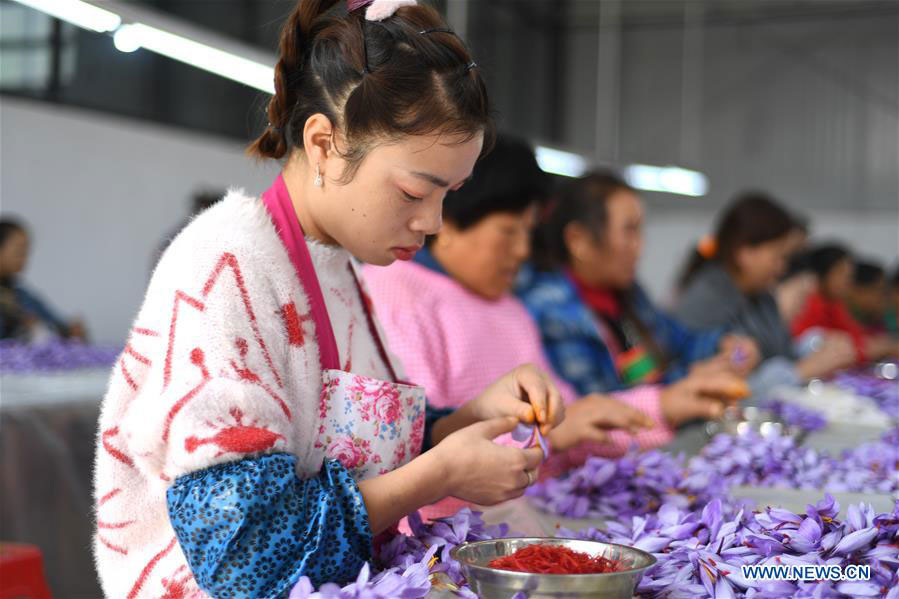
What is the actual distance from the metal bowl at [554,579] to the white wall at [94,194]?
7269 mm

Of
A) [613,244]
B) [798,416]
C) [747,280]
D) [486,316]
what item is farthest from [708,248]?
[486,316]

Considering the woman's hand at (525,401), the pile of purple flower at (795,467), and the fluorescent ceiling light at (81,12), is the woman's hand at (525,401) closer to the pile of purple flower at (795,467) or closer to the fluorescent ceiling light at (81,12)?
the pile of purple flower at (795,467)

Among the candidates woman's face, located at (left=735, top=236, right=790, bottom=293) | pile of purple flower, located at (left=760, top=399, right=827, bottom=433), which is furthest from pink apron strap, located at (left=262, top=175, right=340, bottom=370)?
woman's face, located at (left=735, top=236, right=790, bottom=293)

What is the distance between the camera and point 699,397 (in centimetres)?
292

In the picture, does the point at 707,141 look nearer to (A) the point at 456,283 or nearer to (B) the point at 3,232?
(B) the point at 3,232

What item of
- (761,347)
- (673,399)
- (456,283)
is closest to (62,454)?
(456,283)

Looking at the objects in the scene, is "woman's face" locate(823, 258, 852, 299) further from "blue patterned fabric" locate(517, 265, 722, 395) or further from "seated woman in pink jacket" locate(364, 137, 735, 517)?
"seated woman in pink jacket" locate(364, 137, 735, 517)

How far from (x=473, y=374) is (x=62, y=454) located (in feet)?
7.61

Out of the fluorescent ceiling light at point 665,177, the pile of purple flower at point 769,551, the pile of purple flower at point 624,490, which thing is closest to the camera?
the pile of purple flower at point 769,551

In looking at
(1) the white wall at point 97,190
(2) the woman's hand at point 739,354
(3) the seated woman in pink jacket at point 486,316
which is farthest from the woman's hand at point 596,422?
(1) the white wall at point 97,190

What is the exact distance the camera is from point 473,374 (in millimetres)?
2656

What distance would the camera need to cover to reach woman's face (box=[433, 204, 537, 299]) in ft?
9.06

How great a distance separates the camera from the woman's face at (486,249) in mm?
2762

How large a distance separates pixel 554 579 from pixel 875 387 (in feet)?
13.4
